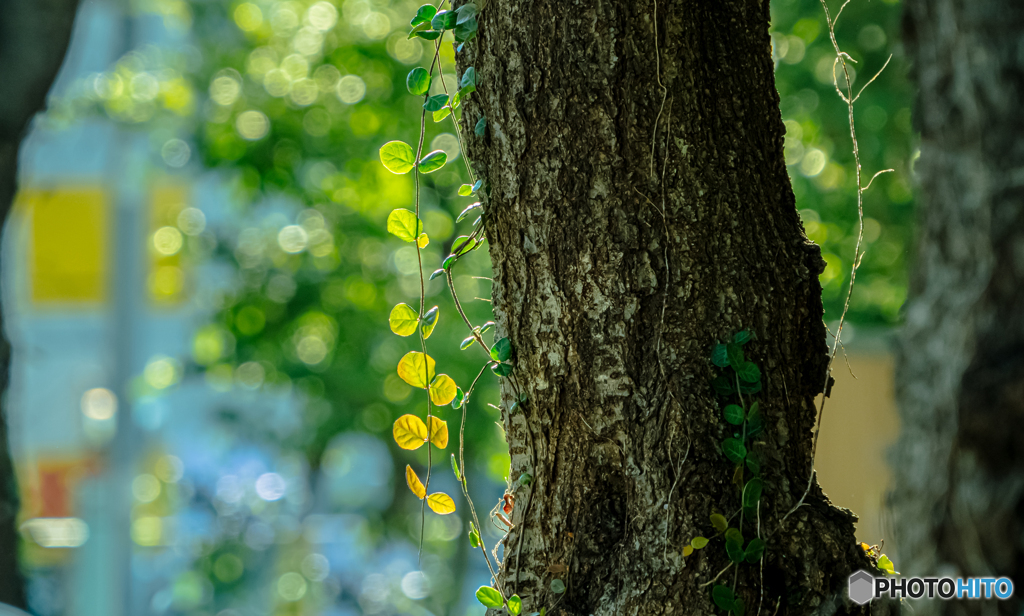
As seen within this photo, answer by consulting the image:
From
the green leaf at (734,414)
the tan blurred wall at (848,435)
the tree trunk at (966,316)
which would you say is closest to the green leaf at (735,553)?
the green leaf at (734,414)

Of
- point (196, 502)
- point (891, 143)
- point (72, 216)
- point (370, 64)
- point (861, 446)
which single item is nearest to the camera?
point (861, 446)

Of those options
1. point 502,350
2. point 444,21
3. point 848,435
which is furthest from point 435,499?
point 848,435

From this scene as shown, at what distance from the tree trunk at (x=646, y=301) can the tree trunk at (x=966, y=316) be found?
242mm

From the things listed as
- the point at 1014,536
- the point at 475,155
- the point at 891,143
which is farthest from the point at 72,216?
the point at 1014,536

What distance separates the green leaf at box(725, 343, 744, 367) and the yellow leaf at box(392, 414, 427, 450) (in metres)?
0.45

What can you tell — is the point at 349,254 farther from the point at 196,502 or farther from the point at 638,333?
the point at 638,333

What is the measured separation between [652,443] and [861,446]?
2415 millimetres

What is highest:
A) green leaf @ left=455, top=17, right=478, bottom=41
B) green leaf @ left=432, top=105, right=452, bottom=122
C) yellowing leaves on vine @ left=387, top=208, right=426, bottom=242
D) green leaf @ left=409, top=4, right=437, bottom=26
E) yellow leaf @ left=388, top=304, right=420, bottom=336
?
green leaf @ left=409, top=4, right=437, bottom=26

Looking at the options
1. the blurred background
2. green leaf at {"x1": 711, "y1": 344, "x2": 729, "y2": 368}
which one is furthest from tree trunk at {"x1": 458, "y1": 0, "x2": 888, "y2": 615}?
the blurred background

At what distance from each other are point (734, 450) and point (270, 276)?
164 inches

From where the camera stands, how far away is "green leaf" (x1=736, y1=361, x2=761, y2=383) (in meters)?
1.04

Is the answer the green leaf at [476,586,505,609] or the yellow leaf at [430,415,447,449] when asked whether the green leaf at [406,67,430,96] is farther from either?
the green leaf at [476,586,505,609]

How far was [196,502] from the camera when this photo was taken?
514 cm

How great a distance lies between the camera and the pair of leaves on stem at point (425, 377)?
1.21 meters
